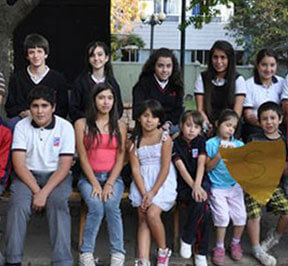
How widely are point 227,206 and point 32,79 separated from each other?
6.94 ft

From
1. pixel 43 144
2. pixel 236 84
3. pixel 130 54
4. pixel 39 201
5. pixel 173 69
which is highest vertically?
pixel 130 54

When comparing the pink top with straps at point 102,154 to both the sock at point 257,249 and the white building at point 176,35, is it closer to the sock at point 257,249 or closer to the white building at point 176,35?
the sock at point 257,249

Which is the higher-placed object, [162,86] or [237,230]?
[162,86]

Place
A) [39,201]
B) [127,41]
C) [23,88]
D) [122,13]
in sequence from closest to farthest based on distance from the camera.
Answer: [39,201]
[23,88]
[122,13]
[127,41]

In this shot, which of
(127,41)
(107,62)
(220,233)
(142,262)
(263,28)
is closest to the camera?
(142,262)

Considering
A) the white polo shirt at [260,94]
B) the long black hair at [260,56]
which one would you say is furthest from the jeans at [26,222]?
the long black hair at [260,56]

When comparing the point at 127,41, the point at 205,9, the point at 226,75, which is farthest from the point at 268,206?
the point at 127,41

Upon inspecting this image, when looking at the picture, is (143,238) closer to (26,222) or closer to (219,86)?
(26,222)

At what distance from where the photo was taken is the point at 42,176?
13.3 feet

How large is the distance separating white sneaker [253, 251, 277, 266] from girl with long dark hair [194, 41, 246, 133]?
1229 millimetres

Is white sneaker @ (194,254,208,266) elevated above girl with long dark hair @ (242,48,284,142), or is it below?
below

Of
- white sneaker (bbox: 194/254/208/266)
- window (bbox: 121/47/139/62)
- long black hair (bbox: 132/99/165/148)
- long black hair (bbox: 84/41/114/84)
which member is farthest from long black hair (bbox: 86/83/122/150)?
window (bbox: 121/47/139/62)

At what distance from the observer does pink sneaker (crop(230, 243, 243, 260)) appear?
13.9 feet

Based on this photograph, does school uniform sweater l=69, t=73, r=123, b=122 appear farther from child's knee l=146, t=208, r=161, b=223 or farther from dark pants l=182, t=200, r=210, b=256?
dark pants l=182, t=200, r=210, b=256
